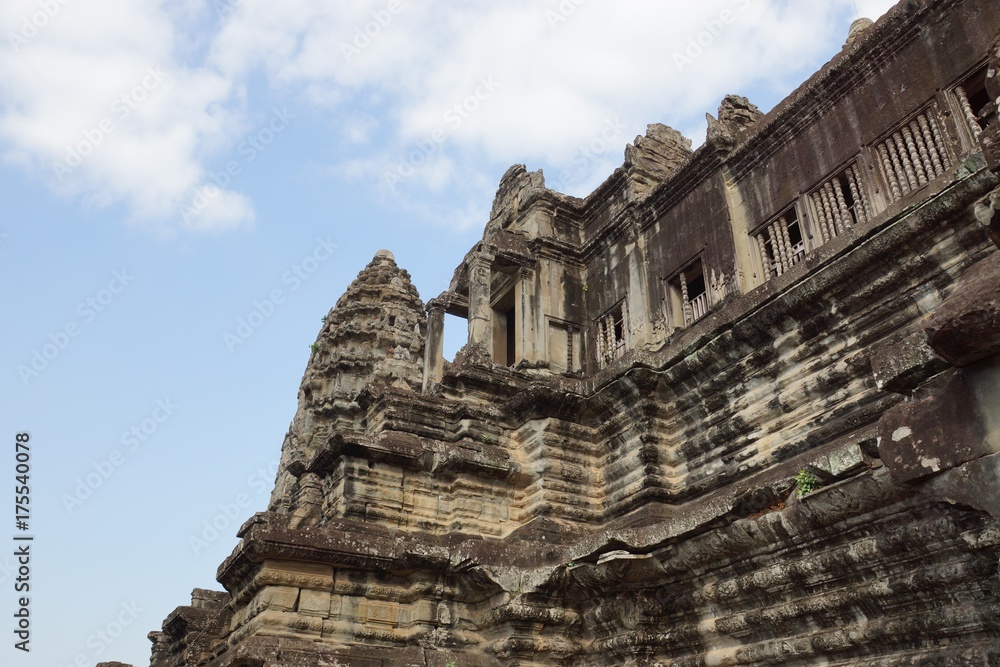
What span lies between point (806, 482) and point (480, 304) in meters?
7.20

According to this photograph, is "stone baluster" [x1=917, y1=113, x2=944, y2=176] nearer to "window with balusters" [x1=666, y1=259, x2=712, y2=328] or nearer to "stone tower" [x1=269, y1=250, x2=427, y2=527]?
"window with balusters" [x1=666, y1=259, x2=712, y2=328]

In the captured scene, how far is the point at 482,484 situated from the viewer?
11.3 meters

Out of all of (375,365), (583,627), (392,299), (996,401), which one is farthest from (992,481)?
(392,299)

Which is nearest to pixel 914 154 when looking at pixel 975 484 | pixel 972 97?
pixel 972 97

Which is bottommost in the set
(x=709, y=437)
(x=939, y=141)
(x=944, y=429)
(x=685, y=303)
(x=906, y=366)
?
(x=944, y=429)

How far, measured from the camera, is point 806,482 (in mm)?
6863

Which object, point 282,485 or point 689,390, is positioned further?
point 282,485

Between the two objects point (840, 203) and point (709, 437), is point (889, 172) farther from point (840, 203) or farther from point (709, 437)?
point (709, 437)

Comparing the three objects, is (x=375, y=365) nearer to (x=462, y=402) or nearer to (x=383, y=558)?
(x=462, y=402)

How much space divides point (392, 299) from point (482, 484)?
23128mm

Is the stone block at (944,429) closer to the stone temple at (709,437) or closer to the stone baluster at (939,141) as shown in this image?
the stone temple at (709,437)

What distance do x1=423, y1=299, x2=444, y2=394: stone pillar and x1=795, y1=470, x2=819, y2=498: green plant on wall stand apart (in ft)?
23.1

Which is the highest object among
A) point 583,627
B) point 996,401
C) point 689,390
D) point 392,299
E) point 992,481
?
point 392,299

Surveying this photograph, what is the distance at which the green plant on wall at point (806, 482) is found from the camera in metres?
6.79
